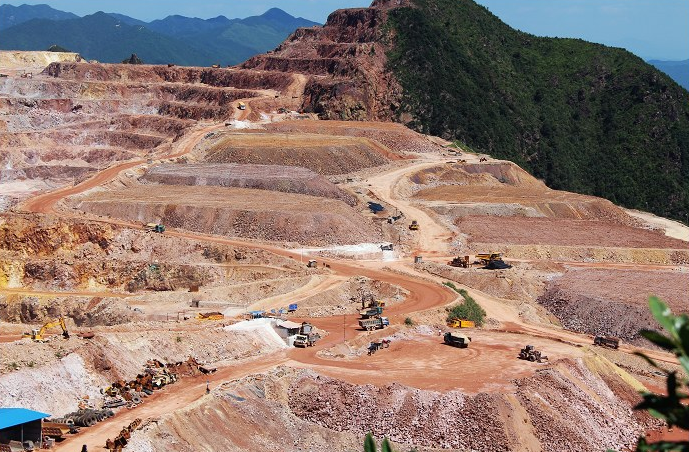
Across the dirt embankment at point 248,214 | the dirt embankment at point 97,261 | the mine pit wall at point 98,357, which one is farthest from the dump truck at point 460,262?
the mine pit wall at point 98,357

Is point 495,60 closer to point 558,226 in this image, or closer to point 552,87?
point 552,87

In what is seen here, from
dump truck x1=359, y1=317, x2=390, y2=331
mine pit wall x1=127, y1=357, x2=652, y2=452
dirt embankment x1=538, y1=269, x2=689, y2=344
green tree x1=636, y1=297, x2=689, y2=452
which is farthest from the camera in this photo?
dirt embankment x1=538, y1=269, x2=689, y2=344

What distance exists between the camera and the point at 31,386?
118ft

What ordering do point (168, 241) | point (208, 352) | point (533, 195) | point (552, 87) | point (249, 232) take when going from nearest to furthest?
1. point (208, 352)
2. point (168, 241)
3. point (249, 232)
4. point (533, 195)
5. point (552, 87)

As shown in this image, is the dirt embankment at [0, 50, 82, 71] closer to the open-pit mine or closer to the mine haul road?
the open-pit mine

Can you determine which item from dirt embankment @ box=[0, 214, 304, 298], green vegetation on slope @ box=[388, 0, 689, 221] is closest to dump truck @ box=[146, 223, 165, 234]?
dirt embankment @ box=[0, 214, 304, 298]

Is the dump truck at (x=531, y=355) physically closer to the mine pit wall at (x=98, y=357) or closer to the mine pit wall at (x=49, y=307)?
the mine pit wall at (x=98, y=357)

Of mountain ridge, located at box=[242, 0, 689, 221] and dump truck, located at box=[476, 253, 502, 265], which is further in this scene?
mountain ridge, located at box=[242, 0, 689, 221]

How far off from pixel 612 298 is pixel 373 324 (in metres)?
21.8

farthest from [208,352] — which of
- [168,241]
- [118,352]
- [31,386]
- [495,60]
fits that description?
[495,60]

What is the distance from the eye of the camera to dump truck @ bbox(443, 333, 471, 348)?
157 feet

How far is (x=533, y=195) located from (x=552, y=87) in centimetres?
6699

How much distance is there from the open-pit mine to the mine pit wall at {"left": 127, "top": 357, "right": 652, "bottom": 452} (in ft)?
→ 0.32

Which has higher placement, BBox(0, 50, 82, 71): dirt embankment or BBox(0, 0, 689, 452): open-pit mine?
BBox(0, 50, 82, 71): dirt embankment
